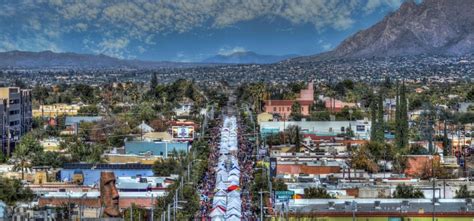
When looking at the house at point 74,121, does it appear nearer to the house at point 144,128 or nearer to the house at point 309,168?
the house at point 144,128

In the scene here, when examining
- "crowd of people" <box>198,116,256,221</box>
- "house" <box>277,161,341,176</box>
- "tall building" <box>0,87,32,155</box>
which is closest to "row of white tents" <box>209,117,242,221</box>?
"crowd of people" <box>198,116,256,221</box>

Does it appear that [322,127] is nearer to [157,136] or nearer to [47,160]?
[157,136]

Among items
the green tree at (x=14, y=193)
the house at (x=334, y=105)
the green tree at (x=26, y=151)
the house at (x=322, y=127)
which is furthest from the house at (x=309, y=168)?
the house at (x=334, y=105)

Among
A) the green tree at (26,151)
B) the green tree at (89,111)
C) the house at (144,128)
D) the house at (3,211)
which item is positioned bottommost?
the house at (3,211)

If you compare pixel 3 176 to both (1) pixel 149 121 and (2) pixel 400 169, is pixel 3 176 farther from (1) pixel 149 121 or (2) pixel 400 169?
(1) pixel 149 121

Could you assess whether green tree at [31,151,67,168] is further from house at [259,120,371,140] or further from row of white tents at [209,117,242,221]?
house at [259,120,371,140]

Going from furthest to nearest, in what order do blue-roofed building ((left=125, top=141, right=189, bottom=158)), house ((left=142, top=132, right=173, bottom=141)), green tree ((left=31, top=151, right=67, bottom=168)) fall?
house ((left=142, top=132, right=173, bottom=141))
blue-roofed building ((left=125, top=141, right=189, bottom=158))
green tree ((left=31, top=151, right=67, bottom=168))

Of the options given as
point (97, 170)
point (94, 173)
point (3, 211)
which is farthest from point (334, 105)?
point (3, 211)
